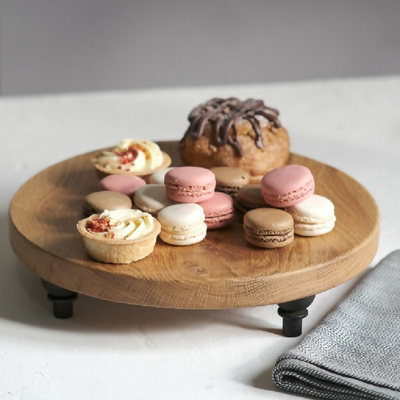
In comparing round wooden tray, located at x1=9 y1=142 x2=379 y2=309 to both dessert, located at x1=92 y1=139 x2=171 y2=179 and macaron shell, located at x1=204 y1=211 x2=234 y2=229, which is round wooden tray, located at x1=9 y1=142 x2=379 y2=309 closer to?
macaron shell, located at x1=204 y1=211 x2=234 y2=229

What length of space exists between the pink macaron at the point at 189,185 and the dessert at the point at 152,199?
0.03 metres

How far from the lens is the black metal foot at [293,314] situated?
245 cm

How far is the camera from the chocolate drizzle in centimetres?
298

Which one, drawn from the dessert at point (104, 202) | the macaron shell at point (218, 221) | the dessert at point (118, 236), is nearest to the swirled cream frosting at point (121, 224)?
the dessert at point (118, 236)

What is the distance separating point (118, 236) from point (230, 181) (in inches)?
21.7

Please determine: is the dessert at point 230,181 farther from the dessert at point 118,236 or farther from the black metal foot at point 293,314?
the black metal foot at point 293,314

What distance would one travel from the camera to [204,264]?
2395 millimetres

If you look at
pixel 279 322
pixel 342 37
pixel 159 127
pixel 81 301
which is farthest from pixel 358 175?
pixel 342 37

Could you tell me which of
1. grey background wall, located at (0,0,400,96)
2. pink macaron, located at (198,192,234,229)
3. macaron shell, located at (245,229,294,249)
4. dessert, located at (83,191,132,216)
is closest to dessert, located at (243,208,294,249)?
macaron shell, located at (245,229,294,249)

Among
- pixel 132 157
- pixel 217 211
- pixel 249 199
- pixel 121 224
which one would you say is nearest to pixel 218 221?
pixel 217 211

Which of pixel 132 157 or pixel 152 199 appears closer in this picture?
pixel 152 199

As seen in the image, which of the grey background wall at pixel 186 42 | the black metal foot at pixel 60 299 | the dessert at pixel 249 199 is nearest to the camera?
the black metal foot at pixel 60 299

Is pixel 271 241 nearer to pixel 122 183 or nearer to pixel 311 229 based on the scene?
pixel 311 229

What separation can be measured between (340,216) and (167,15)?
3.04 m
